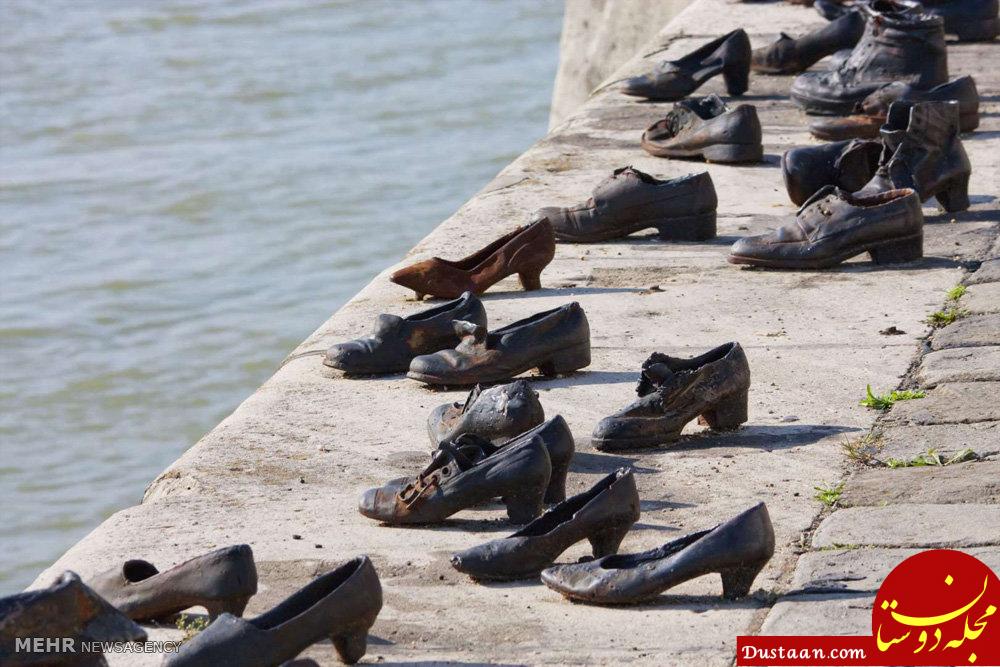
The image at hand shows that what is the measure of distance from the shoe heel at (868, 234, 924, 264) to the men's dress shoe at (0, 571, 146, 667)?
111 inches

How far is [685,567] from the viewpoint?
2768mm

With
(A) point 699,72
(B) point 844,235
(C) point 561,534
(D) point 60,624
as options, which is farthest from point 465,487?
(A) point 699,72

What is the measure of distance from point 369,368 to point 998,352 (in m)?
1.47

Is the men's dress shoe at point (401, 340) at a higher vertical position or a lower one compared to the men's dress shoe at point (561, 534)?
lower

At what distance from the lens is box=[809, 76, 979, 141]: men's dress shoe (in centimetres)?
585

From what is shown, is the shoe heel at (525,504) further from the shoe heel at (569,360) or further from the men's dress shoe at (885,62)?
the men's dress shoe at (885,62)

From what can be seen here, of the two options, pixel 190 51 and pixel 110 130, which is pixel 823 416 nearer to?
pixel 110 130

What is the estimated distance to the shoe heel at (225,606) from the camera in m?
2.77

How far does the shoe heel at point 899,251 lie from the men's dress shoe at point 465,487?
1871mm

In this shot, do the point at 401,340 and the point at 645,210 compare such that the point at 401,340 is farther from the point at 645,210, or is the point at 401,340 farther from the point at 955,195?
the point at 955,195

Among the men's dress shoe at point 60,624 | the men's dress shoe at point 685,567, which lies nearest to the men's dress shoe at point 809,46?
the men's dress shoe at point 685,567

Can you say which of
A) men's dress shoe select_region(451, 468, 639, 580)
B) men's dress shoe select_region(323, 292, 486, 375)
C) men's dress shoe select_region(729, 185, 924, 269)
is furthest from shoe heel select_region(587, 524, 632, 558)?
men's dress shoe select_region(729, 185, 924, 269)

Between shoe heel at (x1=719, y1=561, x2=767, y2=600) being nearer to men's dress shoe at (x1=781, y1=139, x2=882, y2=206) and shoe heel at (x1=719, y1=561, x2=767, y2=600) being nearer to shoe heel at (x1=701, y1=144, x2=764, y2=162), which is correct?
men's dress shoe at (x1=781, y1=139, x2=882, y2=206)

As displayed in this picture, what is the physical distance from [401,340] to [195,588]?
147cm
